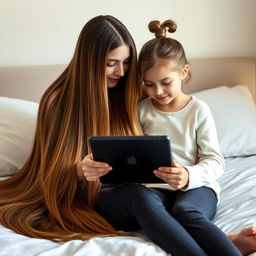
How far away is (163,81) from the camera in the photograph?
1.51 metres

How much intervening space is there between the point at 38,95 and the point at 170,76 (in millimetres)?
903

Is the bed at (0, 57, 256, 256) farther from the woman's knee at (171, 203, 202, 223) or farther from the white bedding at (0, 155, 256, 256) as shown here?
the woman's knee at (171, 203, 202, 223)

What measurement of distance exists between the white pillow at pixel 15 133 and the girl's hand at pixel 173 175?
27.0 inches

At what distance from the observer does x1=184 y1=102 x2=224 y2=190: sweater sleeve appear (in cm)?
144

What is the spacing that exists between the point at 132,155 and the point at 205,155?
0.30 meters

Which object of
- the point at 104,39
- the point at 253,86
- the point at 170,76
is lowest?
the point at 253,86

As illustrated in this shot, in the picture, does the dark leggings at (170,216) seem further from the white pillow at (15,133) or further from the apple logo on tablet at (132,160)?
the white pillow at (15,133)

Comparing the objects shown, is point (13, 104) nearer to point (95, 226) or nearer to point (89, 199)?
point (89, 199)

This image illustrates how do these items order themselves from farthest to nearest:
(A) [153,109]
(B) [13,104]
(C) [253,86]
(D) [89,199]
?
(C) [253,86] < (B) [13,104] < (A) [153,109] < (D) [89,199]

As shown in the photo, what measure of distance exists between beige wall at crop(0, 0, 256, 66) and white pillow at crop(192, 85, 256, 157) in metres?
0.36

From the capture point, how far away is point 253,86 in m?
2.49

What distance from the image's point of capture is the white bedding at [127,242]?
1.20m

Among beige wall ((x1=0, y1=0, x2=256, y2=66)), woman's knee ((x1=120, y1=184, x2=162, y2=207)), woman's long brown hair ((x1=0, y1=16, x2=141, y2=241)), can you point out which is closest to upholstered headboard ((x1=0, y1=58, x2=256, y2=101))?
beige wall ((x1=0, y1=0, x2=256, y2=66))

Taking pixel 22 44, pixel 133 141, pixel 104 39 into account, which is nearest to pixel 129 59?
pixel 104 39
